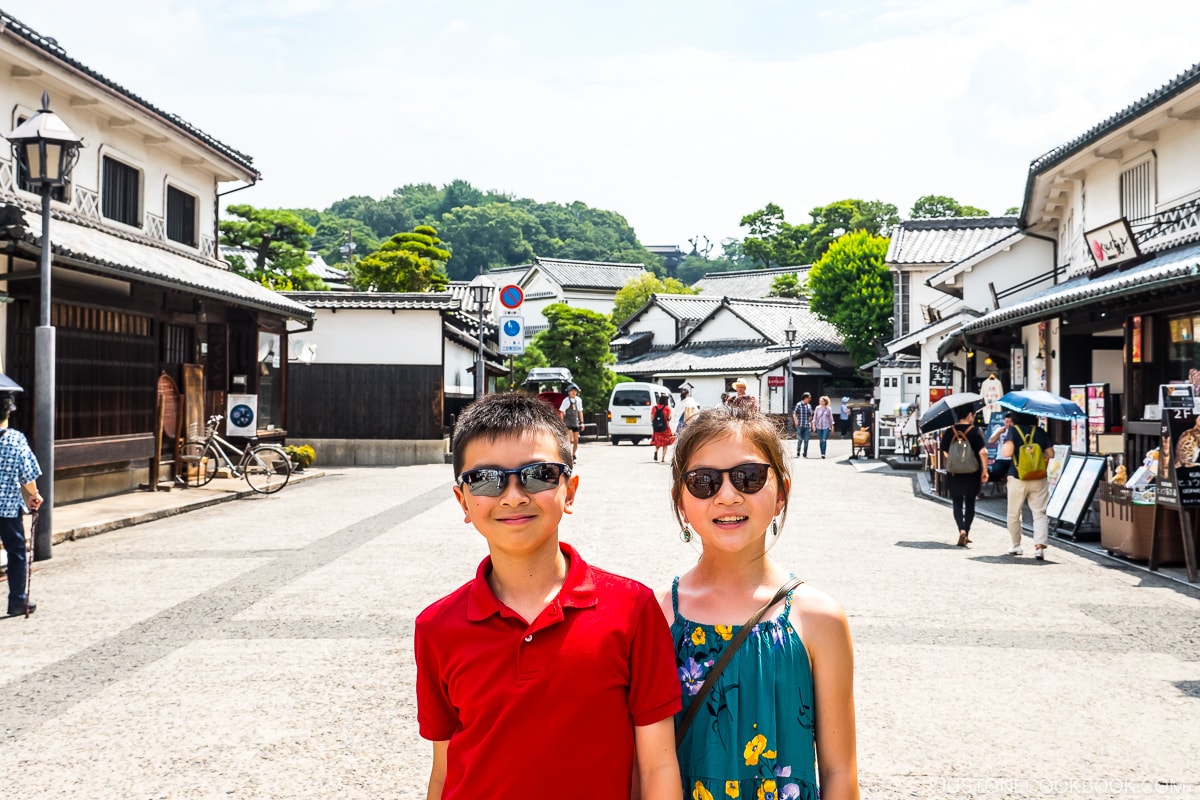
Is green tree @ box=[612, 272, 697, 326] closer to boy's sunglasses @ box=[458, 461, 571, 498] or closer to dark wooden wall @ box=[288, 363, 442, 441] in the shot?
dark wooden wall @ box=[288, 363, 442, 441]

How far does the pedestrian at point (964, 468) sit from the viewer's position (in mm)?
12180

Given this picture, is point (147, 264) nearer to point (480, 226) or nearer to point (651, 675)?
point (651, 675)

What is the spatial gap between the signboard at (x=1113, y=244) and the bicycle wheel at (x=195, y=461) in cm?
1438

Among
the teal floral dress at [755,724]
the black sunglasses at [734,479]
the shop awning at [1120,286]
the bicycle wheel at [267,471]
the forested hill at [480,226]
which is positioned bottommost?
the bicycle wheel at [267,471]

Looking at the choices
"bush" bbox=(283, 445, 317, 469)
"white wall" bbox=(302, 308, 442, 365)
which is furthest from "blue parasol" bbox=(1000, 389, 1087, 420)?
"white wall" bbox=(302, 308, 442, 365)

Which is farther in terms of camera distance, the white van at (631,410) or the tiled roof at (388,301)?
the white van at (631,410)

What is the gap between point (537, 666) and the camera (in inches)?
87.0

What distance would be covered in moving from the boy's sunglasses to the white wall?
2564 cm

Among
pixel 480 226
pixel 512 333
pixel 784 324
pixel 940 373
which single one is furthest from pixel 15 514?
pixel 480 226

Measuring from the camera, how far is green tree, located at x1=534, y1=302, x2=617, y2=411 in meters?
40.8

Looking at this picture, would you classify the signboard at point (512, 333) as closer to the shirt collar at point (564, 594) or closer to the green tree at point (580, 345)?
the green tree at point (580, 345)

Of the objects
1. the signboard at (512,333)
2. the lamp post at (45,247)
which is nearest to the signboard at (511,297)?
the signboard at (512,333)

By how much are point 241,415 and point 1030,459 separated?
580 inches

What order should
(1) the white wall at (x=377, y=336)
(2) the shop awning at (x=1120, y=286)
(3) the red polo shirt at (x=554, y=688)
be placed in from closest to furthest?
1. (3) the red polo shirt at (x=554, y=688)
2. (2) the shop awning at (x=1120, y=286)
3. (1) the white wall at (x=377, y=336)
